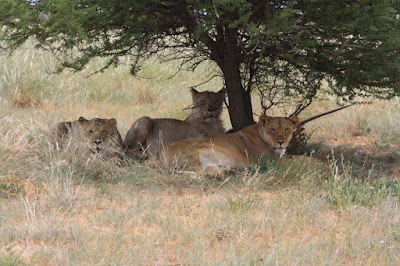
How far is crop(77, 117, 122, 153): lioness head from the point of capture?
320 inches

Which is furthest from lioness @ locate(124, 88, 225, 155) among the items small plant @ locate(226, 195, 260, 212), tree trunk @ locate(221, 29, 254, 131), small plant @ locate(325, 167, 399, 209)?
small plant @ locate(325, 167, 399, 209)

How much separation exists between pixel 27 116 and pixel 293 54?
456 centimetres

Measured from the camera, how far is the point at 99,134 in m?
8.20

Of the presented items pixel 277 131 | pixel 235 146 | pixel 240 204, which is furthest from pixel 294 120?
pixel 240 204

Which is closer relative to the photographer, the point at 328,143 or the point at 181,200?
the point at 181,200

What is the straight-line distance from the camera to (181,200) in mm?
6516

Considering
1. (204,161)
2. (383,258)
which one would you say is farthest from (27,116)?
(383,258)

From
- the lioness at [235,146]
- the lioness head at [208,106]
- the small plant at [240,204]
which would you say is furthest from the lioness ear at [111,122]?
the small plant at [240,204]

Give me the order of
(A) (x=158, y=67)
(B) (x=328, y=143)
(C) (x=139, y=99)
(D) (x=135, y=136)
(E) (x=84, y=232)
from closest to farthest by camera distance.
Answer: (E) (x=84, y=232), (D) (x=135, y=136), (B) (x=328, y=143), (C) (x=139, y=99), (A) (x=158, y=67)

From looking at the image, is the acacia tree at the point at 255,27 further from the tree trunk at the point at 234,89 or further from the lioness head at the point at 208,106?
the lioness head at the point at 208,106

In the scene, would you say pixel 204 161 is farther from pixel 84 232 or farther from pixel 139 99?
pixel 139 99

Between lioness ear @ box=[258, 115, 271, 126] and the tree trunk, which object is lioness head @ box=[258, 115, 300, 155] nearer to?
lioness ear @ box=[258, 115, 271, 126]

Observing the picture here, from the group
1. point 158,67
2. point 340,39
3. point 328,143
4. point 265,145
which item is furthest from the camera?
point 158,67

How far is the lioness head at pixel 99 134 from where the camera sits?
26.7 ft
